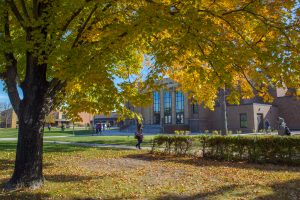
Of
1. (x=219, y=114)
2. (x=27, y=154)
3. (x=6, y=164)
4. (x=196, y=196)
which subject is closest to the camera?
(x=196, y=196)

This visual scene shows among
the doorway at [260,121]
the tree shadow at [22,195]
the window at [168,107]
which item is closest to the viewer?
the tree shadow at [22,195]

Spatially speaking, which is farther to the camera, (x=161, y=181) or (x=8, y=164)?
(x=8, y=164)

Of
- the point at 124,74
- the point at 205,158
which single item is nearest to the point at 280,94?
the point at 205,158

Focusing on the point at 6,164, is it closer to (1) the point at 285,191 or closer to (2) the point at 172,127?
(1) the point at 285,191

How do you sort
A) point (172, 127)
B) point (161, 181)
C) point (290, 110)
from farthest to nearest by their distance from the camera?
point (172, 127), point (290, 110), point (161, 181)

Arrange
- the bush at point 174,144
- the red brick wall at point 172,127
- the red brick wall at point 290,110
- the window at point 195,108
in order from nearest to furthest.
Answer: the bush at point 174,144 < the red brick wall at point 290,110 < the red brick wall at point 172,127 < the window at point 195,108

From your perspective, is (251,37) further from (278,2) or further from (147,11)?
(147,11)

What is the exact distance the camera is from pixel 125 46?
7828 millimetres

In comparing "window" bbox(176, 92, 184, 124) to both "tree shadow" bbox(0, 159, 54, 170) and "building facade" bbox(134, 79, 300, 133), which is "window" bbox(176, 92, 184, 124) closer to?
"building facade" bbox(134, 79, 300, 133)

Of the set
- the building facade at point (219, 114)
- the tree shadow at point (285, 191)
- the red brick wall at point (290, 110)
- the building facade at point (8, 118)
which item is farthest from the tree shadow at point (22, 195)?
the building facade at point (8, 118)

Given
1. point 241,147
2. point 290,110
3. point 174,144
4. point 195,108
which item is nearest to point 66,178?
point 174,144

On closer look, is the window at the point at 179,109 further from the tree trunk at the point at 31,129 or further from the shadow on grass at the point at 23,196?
the shadow on grass at the point at 23,196

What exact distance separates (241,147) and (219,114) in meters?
35.9

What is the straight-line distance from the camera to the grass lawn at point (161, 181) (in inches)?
298
